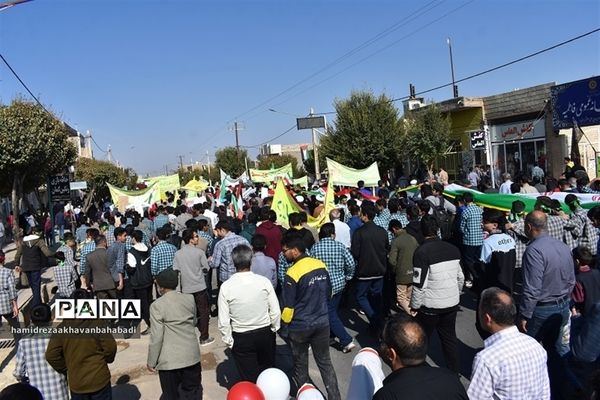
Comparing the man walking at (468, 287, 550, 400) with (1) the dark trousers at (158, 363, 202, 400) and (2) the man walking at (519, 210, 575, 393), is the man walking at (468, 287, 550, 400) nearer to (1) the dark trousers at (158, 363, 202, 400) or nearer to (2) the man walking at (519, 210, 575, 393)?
(2) the man walking at (519, 210, 575, 393)

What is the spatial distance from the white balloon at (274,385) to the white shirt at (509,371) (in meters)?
1.26

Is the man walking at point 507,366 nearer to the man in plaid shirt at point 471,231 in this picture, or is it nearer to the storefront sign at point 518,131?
the man in plaid shirt at point 471,231

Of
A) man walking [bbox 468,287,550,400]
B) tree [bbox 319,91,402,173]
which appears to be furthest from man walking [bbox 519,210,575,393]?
tree [bbox 319,91,402,173]

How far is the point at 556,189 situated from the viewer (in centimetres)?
994

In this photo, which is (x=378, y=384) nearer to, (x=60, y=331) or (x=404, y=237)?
(x=60, y=331)

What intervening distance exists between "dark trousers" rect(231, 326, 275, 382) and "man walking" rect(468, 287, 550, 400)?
2.40 metres

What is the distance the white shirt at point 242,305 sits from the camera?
491cm

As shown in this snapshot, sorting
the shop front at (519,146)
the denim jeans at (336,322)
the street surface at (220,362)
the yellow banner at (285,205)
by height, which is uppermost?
the shop front at (519,146)

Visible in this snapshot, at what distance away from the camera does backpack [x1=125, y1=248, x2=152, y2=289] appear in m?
8.05

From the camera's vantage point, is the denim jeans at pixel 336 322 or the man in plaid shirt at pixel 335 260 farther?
the denim jeans at pixel 336 322

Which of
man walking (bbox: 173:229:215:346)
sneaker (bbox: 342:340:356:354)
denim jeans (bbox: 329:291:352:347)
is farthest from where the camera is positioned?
man walking (bbox: 173:229:215:346)

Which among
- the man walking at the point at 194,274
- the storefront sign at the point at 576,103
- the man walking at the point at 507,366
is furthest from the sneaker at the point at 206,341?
the storefront sign at the point at 576,103

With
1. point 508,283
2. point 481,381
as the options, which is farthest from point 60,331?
point 508,283

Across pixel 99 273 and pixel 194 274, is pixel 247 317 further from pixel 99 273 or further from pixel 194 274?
pixel 99 273
